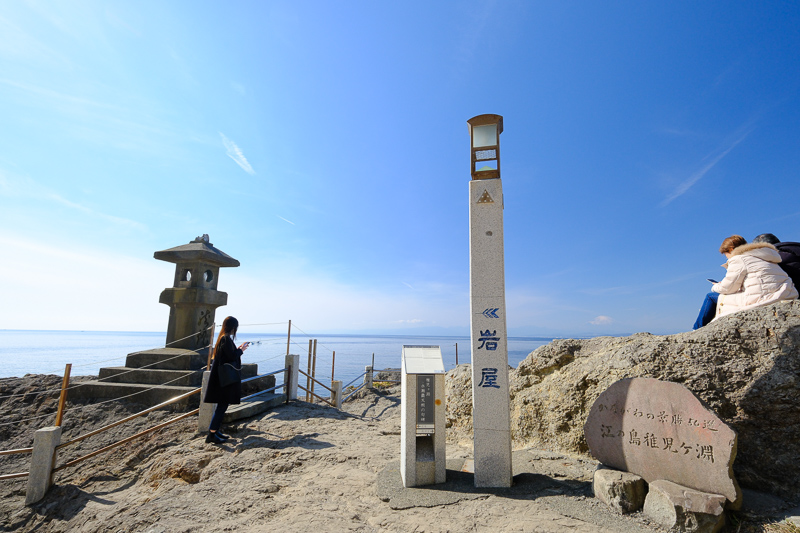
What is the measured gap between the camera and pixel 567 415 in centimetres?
491

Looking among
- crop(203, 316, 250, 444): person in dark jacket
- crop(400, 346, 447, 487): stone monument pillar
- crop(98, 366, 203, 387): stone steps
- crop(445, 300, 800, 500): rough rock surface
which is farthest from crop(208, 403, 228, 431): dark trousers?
crop(445, 300, 800, 500): rough rock surface

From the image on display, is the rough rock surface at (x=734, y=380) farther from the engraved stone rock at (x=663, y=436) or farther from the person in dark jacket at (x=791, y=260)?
the engraved stone rock at (x=663, y=436)

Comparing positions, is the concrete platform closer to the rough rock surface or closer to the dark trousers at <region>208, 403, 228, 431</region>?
the dark trousers at <region>208, 403, 228, 431</region>

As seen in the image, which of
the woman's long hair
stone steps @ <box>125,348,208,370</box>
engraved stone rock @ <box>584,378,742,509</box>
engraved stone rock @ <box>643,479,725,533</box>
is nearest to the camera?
engraved stone rock @ <box>643,479,725,533</box>

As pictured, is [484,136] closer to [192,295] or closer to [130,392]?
[192,295]

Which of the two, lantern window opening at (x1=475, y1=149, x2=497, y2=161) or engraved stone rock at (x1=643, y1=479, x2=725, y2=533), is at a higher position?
lantern window opening at (x1=475, y1=149, x2=497, y2=161)

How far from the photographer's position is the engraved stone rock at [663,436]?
9.82ft

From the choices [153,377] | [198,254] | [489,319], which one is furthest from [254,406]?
[489,319]

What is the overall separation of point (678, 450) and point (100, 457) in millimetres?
8207

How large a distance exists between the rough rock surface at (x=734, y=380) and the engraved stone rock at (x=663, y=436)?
821mm

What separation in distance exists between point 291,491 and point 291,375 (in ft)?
14.9

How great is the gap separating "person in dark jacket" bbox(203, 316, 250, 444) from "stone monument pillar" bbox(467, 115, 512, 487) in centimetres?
383

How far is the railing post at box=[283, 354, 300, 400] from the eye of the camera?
8.13 meters

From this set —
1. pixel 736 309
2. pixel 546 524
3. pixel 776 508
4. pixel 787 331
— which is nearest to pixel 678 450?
pixel 776 508
